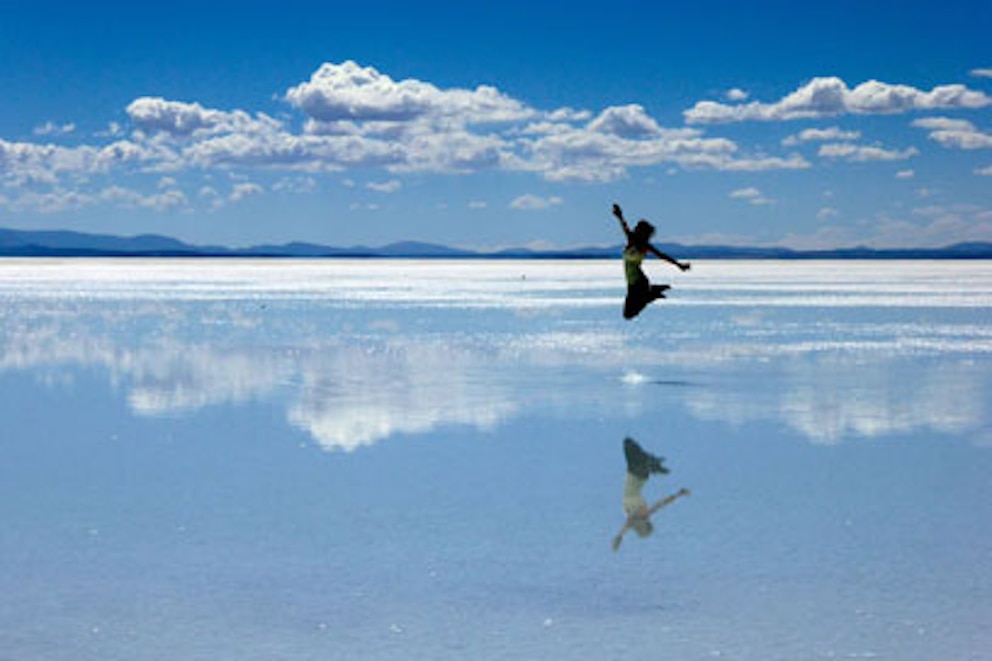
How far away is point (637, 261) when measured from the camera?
55.3 feet

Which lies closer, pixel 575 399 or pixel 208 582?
pixel 208 582

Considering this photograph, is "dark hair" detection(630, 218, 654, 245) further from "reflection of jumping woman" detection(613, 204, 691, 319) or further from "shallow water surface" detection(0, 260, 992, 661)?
"shallow water surface" detection(0, 260, 992, 661)

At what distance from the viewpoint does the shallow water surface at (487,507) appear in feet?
20.8

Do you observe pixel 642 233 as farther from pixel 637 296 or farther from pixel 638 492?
pixel 638 492

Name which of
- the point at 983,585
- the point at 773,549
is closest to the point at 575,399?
the point at 773,549

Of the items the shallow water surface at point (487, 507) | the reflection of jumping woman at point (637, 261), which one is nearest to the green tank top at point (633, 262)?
the reflection of jumping woman at point (637, 261)

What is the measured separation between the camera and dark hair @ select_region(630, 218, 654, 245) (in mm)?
16219

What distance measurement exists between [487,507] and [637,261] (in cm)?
814

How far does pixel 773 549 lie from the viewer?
7.95 metres

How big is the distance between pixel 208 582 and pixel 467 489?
2.98m

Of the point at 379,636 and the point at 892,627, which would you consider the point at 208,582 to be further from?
the point at 892,627

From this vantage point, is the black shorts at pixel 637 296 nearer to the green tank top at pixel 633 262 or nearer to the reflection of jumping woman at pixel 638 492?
the green tank top at pixel 633 262

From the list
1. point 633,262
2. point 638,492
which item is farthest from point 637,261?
point 638,492

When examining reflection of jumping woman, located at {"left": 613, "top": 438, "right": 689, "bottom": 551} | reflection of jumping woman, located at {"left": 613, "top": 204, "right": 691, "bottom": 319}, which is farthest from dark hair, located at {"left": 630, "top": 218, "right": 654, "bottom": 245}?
reflection of jumping woman, located at {"left": 613, "top": 438, "right": 689, "bottom": 551}
